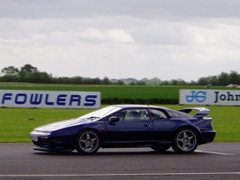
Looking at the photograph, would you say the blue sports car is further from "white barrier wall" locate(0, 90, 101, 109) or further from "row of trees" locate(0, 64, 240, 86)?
"row of trees" locate(0, 64, 240, 86)

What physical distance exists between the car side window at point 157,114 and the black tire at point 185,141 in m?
0.55

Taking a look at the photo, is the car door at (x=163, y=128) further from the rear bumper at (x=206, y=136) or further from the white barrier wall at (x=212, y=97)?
the white barrier wall at (x=212, y=97)

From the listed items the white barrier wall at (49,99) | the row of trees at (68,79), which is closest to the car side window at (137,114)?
the white barrier wall at (49,99)

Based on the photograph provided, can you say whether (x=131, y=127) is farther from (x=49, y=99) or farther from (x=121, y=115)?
(x=49, y=99)

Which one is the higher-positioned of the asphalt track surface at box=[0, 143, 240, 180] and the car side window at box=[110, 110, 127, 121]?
the car side window at box=[110, 110, 127, 121]

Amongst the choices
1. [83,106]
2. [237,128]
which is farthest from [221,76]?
[237,128]

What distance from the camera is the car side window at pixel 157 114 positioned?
528 inches

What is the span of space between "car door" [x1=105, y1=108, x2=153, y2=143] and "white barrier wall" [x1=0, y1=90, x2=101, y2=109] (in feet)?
74.8

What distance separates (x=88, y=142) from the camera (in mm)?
12688

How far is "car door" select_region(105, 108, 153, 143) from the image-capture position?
12.9m

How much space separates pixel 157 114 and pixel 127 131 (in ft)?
3.17

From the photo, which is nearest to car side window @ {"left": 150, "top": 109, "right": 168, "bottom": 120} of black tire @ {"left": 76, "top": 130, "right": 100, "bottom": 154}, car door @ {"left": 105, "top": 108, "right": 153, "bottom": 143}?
car door @ {"left": 105, "top": 108, "right": 153, "bottom": 143}

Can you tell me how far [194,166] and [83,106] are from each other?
1011 inches

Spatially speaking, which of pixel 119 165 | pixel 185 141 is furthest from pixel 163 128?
pixel 119 165
